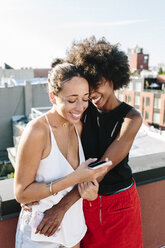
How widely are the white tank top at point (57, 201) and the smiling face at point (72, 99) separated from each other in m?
0.16

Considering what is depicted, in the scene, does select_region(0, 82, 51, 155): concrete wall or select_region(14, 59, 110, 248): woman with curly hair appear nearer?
select_region(14, 59, 110, 248): woman with curly hair

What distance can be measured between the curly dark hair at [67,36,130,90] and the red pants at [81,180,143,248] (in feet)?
2.94

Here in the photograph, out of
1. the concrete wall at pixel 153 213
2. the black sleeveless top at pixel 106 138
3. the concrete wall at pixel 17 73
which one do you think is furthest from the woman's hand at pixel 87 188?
the concrete wall at pixel 17 73

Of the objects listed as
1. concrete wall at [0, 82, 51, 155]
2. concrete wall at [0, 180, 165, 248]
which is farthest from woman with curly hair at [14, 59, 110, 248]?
concrete wall at [0, 82, 51, 155]

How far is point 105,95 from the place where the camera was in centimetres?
181

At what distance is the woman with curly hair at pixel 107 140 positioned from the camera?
68.9 inches

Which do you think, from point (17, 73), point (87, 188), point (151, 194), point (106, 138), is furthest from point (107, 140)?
point (17, 73)

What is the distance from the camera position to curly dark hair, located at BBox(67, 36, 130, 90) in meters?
1.72

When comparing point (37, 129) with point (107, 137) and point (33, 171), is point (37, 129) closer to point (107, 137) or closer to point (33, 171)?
point (33, 171)

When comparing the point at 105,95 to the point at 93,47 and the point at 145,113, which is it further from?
the point at 145,113

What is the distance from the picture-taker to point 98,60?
1762mm

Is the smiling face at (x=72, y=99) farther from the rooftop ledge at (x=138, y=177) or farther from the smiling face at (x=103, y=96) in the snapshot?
the rooftop ledge at (x=138, y=177)

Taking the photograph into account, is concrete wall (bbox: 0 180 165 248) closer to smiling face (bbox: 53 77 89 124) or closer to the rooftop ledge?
the rooftop ledge

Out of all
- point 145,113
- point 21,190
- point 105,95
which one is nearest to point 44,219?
point 21,190
